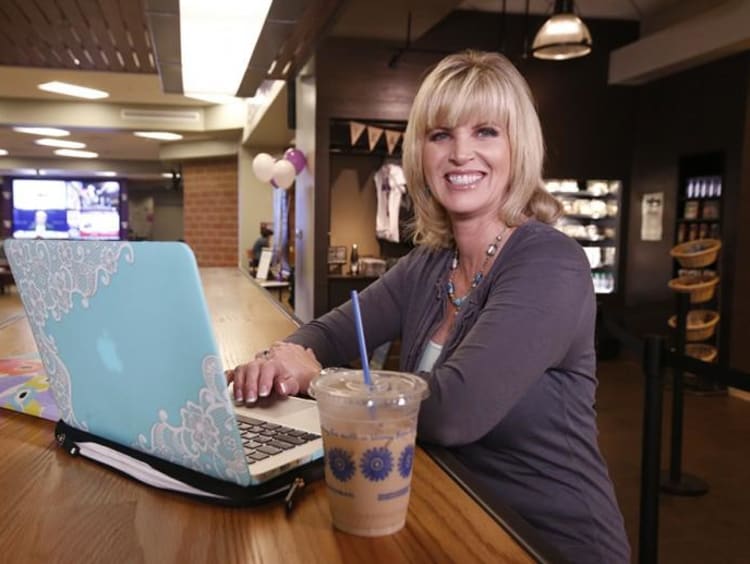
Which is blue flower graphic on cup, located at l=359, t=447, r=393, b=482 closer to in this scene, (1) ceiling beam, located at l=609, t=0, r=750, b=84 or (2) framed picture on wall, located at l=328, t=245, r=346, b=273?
(1) ceiling beam, located at l=609, t=0, r=750, b=84

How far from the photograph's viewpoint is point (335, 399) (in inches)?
25.4

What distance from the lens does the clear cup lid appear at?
642mm

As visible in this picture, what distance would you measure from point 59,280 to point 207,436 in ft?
0.88

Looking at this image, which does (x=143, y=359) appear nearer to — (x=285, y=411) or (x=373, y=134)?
(x=285, y=411)

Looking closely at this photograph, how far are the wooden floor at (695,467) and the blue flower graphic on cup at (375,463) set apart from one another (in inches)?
90.0

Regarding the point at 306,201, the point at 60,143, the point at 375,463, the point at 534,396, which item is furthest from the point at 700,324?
the point at 60,143

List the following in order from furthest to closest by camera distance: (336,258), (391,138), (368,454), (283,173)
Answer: (283,173)
(336,258)
(391,138)
(368,454)

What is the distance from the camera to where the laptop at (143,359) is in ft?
2.11

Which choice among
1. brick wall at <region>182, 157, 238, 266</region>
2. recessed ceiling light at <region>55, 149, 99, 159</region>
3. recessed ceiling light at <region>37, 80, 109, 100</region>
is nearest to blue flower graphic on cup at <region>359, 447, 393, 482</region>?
recessed ceiling light at <region>37, 80, 109, 100</region>

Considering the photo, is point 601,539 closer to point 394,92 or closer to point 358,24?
point 358,24

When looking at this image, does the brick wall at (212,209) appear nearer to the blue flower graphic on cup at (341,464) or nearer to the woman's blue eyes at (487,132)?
the woman's blue eyes at (487,132)

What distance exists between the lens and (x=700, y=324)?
5.46 m

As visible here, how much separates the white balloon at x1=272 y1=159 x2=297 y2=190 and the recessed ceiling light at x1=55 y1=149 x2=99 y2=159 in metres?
8.62

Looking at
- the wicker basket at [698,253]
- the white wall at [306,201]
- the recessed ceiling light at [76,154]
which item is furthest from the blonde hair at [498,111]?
the recessed ceiling light at [76,154]
